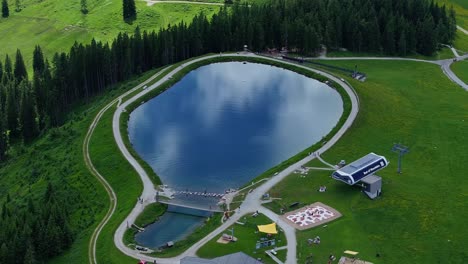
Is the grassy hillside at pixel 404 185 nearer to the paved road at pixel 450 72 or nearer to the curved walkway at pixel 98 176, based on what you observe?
the paved road at pixel 450 72

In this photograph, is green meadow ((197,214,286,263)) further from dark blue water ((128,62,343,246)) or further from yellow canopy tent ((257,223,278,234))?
dark blue water ((128,62,343,246))

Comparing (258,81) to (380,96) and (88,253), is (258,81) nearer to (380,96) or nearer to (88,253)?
(380,96)

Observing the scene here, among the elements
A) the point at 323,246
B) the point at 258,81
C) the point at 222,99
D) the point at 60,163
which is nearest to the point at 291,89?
the point at 258,81

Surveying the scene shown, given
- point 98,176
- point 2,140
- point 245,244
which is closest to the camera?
point 245,244

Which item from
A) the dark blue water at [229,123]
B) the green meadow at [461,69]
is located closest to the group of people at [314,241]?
the dark blue water at [229,123]

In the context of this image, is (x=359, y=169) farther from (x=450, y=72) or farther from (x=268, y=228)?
(x=450, y=72)

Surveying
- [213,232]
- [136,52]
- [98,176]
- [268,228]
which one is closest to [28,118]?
[136,52]
